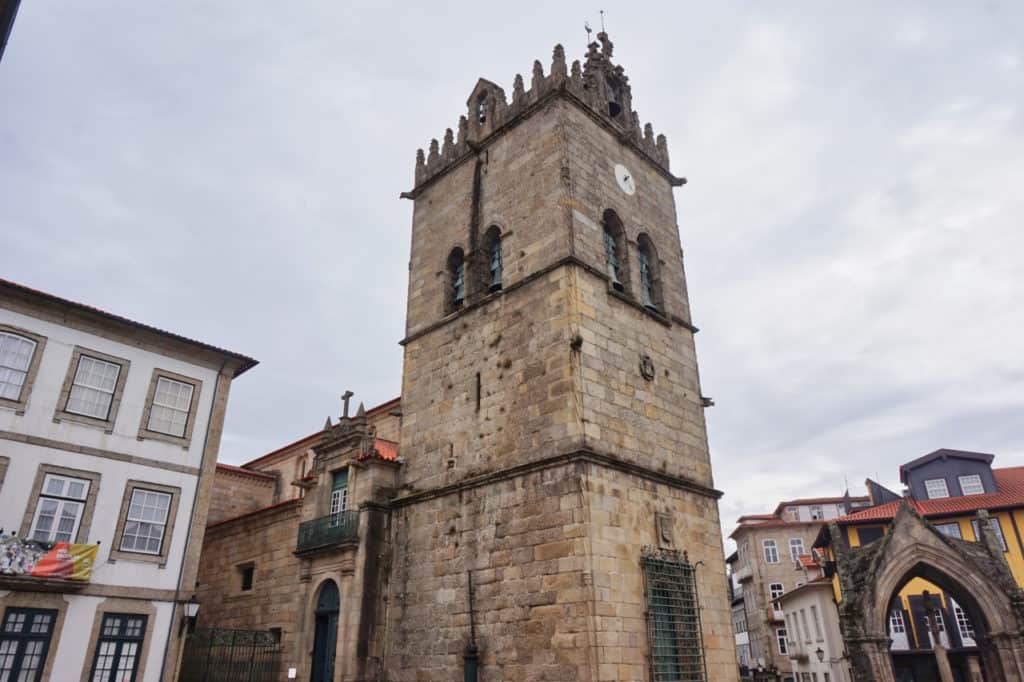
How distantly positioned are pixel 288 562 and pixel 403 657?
5.36 meters

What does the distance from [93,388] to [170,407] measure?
1.74 metres

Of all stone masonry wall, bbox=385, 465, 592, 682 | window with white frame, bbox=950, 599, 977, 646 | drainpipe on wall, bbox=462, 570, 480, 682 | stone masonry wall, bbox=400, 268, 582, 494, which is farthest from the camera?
window with white frame, bbox=950, 599, 977, 646

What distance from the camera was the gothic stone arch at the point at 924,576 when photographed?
18.5 metres

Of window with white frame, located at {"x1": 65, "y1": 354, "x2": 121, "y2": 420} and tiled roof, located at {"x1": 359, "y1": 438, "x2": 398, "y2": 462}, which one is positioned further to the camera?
tiled roof, located at {"x1": 359, "y1": 438, "x2": 398, "y2": 462}

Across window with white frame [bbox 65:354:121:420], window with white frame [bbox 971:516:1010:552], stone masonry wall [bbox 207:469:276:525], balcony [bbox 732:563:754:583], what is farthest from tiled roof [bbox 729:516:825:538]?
window with white frame [bbox 65:354:121:420]

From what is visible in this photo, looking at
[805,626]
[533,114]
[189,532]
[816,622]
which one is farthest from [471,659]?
[805,626]

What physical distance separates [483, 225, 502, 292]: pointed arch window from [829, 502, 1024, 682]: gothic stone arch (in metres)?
13.9

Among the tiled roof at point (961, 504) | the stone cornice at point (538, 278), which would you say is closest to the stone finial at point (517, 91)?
the stone cornice at point (538, 278)

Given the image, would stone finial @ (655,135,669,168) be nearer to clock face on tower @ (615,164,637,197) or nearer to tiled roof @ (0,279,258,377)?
clock face on tower @ (615,164,637,197)

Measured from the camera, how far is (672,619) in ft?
41.2

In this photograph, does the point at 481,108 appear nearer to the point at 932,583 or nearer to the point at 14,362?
the point at 14,362

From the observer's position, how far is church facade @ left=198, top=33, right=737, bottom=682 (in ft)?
38.9

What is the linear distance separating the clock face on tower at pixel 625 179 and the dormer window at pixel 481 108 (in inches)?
162

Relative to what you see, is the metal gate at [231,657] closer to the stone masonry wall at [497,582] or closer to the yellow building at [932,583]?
the stone masonry wall at [497,582]
